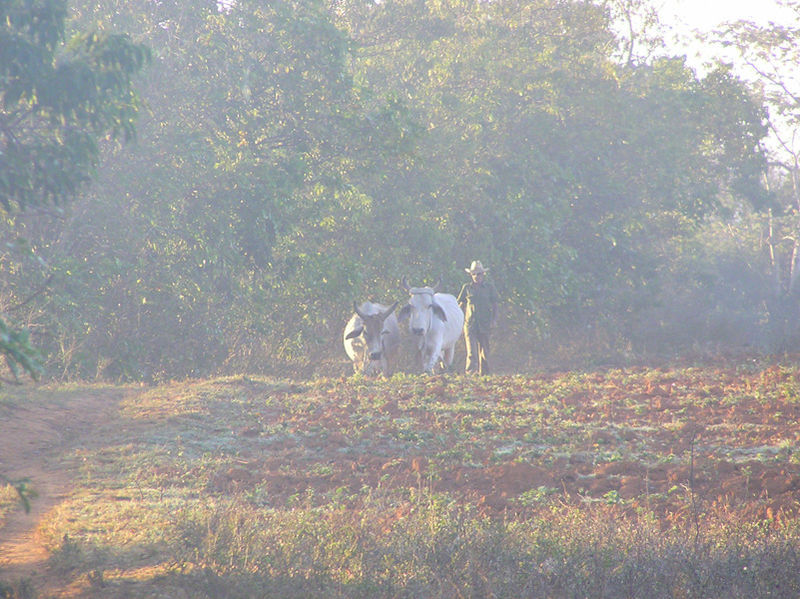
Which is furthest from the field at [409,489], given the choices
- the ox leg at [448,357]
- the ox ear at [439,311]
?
the ox leg at [448,357]

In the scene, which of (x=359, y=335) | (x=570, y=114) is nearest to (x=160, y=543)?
(x=359, y=335)

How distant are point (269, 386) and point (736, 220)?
1230 inches

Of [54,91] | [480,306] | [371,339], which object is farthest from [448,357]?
[54,91]

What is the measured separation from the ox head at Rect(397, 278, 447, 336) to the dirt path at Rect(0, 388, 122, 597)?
14.9ft

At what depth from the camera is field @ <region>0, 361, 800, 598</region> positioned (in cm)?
471

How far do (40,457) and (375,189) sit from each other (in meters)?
9.69

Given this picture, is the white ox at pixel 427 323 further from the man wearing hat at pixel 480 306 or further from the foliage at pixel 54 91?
the foliage at pixel 54 91

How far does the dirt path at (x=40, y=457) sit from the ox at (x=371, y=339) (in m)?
3.93

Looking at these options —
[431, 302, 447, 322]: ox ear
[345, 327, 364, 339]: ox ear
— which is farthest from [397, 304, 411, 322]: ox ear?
[345, 327, 364, 339]: ox ear

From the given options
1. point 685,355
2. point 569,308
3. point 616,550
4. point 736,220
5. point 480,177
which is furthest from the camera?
point 736,220

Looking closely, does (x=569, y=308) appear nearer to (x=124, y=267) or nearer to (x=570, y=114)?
(x=570, y=114)

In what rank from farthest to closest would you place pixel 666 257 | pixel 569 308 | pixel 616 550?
pixel 666 257 → pixel 569 308 → pixel 616 550

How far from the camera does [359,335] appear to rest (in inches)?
548

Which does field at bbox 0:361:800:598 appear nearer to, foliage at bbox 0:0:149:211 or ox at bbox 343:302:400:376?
ox at bbox 343:302:400:376
